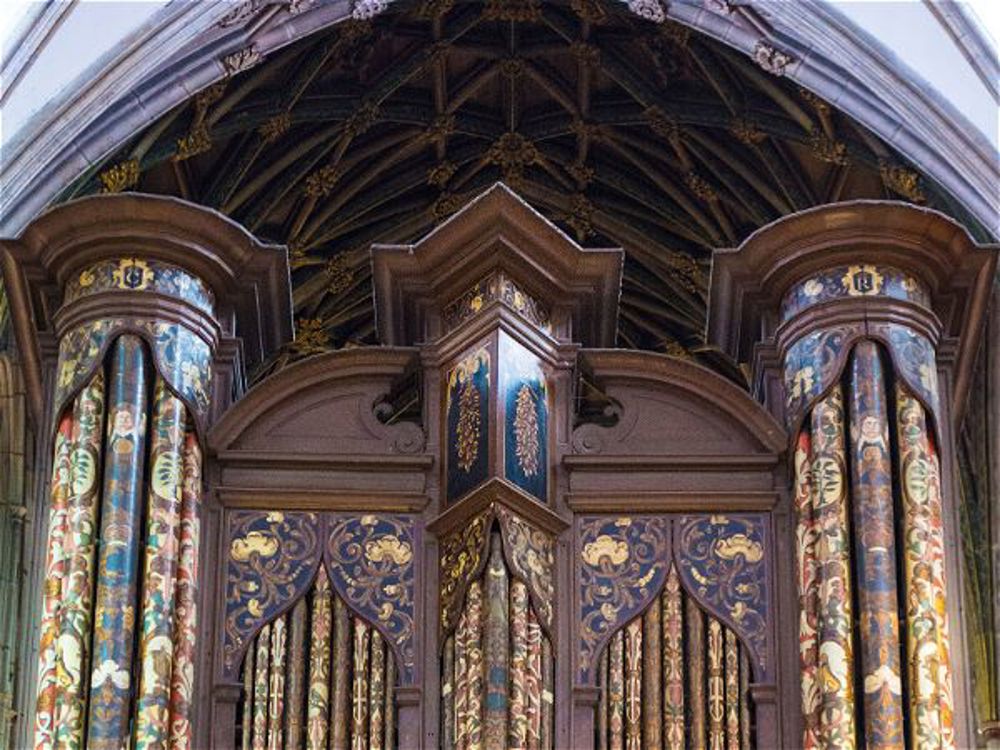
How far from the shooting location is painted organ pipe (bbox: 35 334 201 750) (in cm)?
1296

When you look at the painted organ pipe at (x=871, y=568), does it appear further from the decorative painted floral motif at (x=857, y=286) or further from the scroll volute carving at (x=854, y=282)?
the decorative painted floral motif at (x=857, y=286)

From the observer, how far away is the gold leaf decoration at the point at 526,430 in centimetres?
1376

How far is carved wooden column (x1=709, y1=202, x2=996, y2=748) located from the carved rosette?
175 cm

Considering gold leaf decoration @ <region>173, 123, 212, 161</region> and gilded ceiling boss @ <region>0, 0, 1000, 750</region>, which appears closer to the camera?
gilded ceiling boss @ <region>0, 0, 1000, 750</region>

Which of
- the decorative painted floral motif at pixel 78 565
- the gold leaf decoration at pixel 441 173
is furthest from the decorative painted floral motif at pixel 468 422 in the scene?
the gold leaf decoration at pixel 441 173

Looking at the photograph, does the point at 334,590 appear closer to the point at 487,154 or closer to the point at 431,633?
the point at 431,633

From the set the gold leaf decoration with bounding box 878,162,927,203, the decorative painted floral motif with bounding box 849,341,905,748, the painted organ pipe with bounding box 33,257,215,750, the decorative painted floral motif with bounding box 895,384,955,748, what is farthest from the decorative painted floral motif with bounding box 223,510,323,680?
the gold leaf decoration with bounding box 878,162,927,203

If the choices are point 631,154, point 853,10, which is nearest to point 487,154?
point 631,154

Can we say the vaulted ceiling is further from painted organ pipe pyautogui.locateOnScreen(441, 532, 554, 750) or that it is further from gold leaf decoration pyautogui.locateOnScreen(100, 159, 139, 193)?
painted organ pipe pyautogui.locateOnScreen(441, 532, 554, 750)

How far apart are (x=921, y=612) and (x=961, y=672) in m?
0.33

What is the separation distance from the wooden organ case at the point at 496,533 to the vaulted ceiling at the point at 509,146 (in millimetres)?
4842

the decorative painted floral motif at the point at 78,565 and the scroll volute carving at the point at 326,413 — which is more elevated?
the scroll volute carving at the point at 326,413

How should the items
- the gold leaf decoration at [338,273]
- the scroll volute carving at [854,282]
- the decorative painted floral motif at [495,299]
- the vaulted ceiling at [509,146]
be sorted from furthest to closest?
the gold leaf decoration at [338,273], the vaulted ceiling at [509,146], the decorative painted floral motif at [495,299], the scroll volute carving at [854,282]

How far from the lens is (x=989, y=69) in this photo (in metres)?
17.8
